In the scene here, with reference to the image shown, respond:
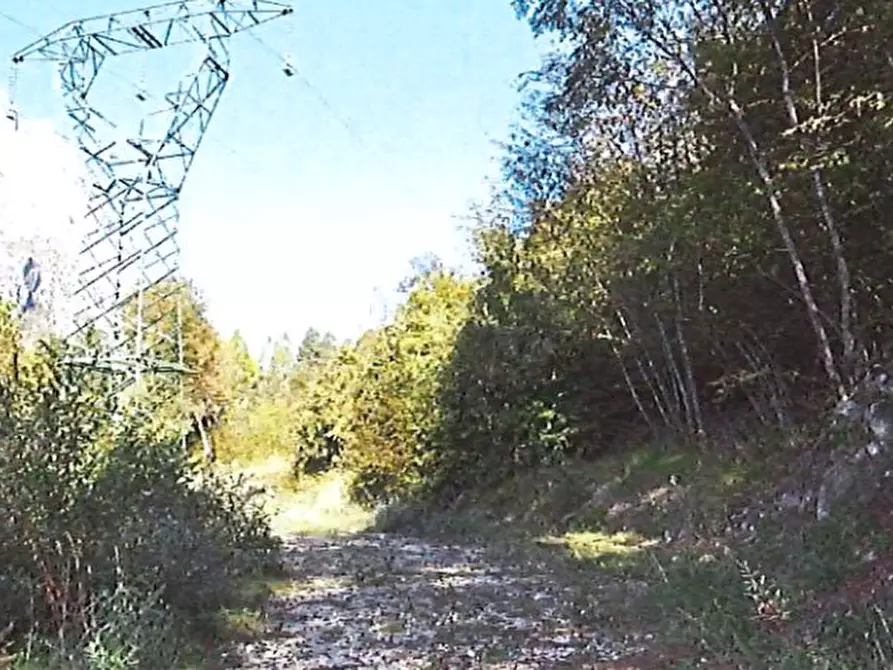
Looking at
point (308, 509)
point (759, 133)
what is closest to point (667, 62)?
point (759, 133)

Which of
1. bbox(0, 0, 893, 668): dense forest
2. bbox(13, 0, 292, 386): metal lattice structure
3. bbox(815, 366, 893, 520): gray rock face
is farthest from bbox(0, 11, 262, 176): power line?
bbox(815, 366, 893, 520): gray rock face

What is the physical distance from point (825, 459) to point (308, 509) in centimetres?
1691

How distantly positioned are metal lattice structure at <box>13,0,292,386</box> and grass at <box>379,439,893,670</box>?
206 inches

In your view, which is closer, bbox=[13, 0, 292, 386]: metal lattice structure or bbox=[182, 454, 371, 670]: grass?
bbox=[182, 454, 371, 670]: grass

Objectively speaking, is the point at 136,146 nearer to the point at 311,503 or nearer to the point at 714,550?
the point at 714,550

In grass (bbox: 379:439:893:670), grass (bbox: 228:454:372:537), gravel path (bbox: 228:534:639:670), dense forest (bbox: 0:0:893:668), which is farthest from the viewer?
grass (bbox: 228:454:372:537)

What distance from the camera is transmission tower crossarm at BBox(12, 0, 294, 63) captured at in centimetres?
955

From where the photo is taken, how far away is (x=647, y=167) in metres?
13.2

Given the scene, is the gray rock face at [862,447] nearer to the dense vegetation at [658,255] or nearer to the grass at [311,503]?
the dense vegetation at [658,255]

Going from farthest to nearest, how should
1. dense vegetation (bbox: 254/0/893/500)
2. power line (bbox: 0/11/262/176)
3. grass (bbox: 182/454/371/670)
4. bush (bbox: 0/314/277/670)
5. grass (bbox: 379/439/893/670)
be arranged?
1. dense vegetation (bbox: 254/0/893/500)
2. power line (bbox: 0/11/262/176)
3. grass (bbox: 182/454/371/670)
4. bush (bbox: 0/314/277/670)
5. grass (bbox: 379/439/893/670)

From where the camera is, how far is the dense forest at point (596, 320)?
561 cm

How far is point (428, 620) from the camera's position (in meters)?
6.70

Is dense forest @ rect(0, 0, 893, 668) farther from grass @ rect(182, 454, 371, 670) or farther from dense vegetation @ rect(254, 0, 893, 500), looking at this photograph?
grass @ rect(182, 454, 371, 670)

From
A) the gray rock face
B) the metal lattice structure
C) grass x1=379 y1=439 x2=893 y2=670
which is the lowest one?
grass x1=379 y1=439 x2=893 y2=670
